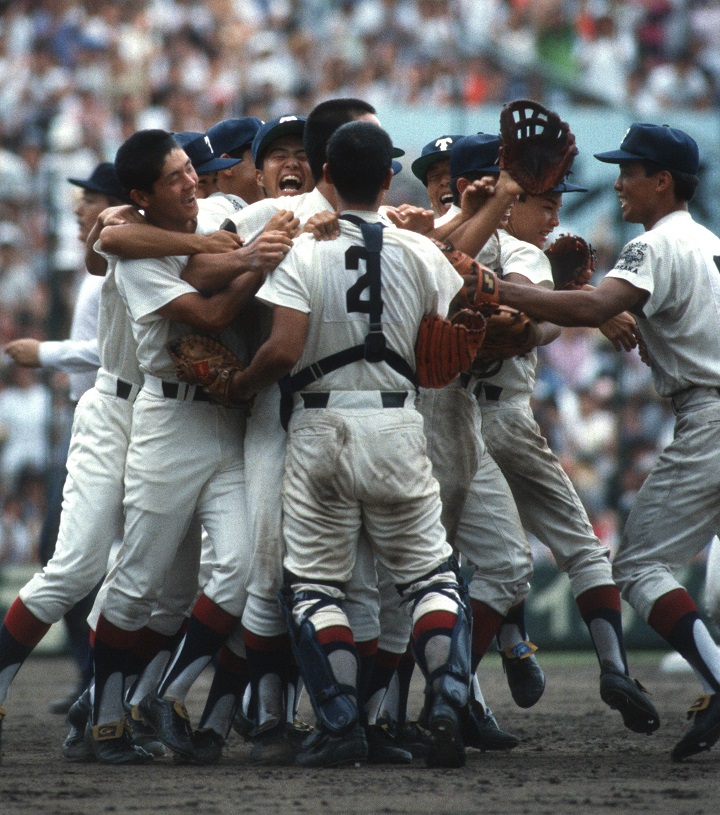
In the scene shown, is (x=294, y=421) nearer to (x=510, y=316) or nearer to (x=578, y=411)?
(x=510, y=316)

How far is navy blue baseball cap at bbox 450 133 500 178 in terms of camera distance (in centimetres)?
589

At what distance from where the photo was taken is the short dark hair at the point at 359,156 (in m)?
4.88

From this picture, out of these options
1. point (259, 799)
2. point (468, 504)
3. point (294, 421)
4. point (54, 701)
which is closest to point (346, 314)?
point (294, 421)

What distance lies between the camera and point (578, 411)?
12320mm

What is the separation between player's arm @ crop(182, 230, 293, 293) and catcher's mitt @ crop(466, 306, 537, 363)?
0.88 meters

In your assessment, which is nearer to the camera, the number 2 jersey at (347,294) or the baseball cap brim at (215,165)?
the number 2 jersey at (347,294)

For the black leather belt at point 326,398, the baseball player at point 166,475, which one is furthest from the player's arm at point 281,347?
the baseball player at point 166,475

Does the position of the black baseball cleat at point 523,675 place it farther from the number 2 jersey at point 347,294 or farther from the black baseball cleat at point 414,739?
the number 2 jersey at point 347,294

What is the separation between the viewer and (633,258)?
5434mm

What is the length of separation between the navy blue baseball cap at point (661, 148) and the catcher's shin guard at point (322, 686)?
90.5 inches

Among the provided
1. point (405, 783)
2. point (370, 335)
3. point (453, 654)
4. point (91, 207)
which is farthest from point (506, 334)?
point (91, 207)

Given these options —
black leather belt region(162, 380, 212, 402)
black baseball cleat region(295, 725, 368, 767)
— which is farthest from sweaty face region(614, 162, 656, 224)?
black baseball cleat region(295, 725, 368, 767)

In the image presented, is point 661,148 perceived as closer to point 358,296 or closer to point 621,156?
point 621,156

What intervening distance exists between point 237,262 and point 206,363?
382mm
